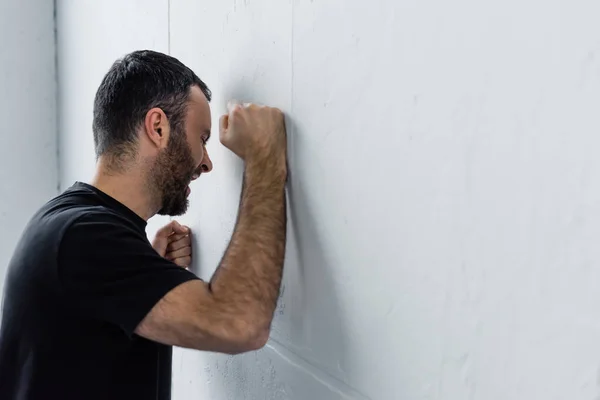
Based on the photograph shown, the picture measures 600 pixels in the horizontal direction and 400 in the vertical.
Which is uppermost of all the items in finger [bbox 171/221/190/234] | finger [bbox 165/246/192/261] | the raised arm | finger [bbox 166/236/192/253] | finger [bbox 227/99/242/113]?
finger [bbox 227/99/242/113]

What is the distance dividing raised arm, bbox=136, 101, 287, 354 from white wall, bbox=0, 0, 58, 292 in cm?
190

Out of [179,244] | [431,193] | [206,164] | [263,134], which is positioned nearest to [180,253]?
[179,244]

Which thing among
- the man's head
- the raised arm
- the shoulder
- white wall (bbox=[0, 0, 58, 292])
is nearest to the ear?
the man's head

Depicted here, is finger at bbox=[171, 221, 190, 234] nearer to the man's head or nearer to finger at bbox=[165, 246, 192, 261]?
finger at bbox=[165, 246, 192, 261]

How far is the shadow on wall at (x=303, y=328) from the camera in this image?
1044 mm

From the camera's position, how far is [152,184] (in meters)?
1.28

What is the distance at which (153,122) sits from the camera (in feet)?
4.06

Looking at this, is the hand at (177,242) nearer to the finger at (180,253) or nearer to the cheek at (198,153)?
the finger at (180,253)

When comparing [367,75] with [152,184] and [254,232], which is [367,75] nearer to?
[254,232]

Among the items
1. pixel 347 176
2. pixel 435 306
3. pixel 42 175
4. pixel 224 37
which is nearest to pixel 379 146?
pixel 347 176

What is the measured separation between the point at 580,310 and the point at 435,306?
0.22 metres

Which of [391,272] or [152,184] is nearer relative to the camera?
[391,272]

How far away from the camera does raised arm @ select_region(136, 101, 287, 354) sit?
100cm

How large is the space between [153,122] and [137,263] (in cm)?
34
